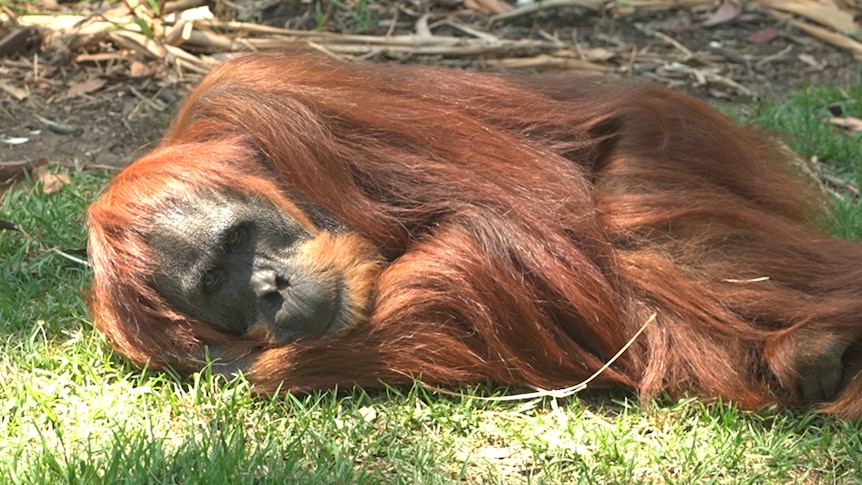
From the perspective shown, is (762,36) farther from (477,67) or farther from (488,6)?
(477,67)

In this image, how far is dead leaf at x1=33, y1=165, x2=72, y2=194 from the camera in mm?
5004

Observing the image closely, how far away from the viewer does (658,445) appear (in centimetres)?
337

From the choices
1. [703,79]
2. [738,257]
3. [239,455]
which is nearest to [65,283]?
[239,455]

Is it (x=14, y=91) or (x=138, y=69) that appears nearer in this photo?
(x=14, y=91)

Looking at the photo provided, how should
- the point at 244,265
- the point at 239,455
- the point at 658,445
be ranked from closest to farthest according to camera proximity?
the point at 239,455, the point at 658,445, the point at 244,265

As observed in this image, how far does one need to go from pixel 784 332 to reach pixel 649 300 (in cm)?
42

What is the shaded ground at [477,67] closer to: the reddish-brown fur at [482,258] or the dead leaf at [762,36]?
the dead leaf at [762,36]

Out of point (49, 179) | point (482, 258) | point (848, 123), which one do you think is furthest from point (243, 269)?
point (848, 123)

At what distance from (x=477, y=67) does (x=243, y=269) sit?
9.90ft

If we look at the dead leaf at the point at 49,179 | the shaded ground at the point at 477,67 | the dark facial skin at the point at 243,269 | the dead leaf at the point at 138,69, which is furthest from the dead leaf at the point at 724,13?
the dark facial skin at the point at 243,269

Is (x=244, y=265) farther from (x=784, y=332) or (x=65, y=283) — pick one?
(x=784, y=332)

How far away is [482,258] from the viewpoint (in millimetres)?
3658

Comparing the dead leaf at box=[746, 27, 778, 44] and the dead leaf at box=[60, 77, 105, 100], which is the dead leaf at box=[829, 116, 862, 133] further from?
the dead leaf at box=[60, 77, 105, 100]

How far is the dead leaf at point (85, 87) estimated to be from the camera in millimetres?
5922
